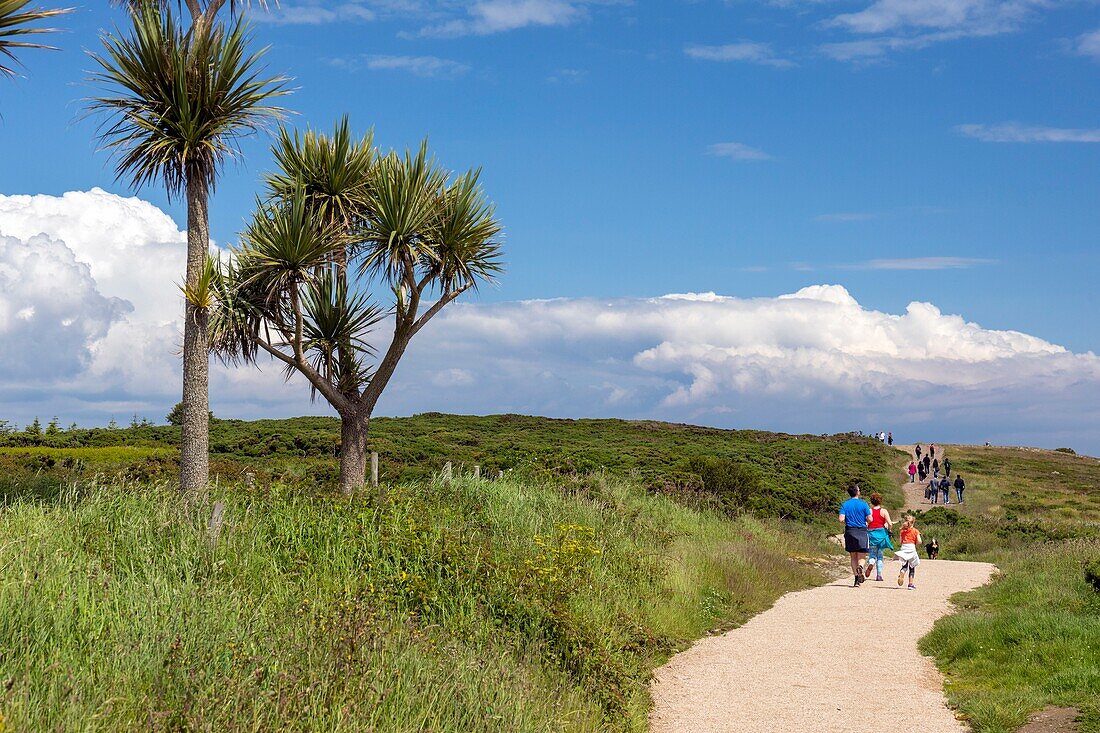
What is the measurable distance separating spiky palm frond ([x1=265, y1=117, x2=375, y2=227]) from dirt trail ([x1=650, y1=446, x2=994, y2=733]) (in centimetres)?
1183

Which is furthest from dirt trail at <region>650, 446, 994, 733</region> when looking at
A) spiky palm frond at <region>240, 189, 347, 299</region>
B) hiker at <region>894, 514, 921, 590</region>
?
spiky palm frond at <region>240, 189, 347, 299</region>

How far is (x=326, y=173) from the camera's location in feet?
64.2

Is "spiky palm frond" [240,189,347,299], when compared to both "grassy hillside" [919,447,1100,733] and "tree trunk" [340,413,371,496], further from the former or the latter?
"grassy hillside" [919,447,1100,733]

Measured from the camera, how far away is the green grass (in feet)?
17.5

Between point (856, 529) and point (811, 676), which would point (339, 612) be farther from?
point (856, 529)

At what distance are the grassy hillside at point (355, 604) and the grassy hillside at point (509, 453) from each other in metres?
2.74

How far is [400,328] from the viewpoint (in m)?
19.5

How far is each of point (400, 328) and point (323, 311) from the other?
1.62m

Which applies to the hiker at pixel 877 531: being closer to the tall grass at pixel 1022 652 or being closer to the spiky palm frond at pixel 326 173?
the tall grass at pixel 1022 652

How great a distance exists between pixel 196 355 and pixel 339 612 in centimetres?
1009

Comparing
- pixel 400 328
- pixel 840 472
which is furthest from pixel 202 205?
pixel 840 472

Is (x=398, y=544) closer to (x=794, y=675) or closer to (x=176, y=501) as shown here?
(x=176, y=501)

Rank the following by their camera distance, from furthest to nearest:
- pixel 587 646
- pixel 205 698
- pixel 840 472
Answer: pixel 840 472
pixel 587 646
pixel 205 698

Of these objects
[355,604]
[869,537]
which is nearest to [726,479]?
[869,537]
